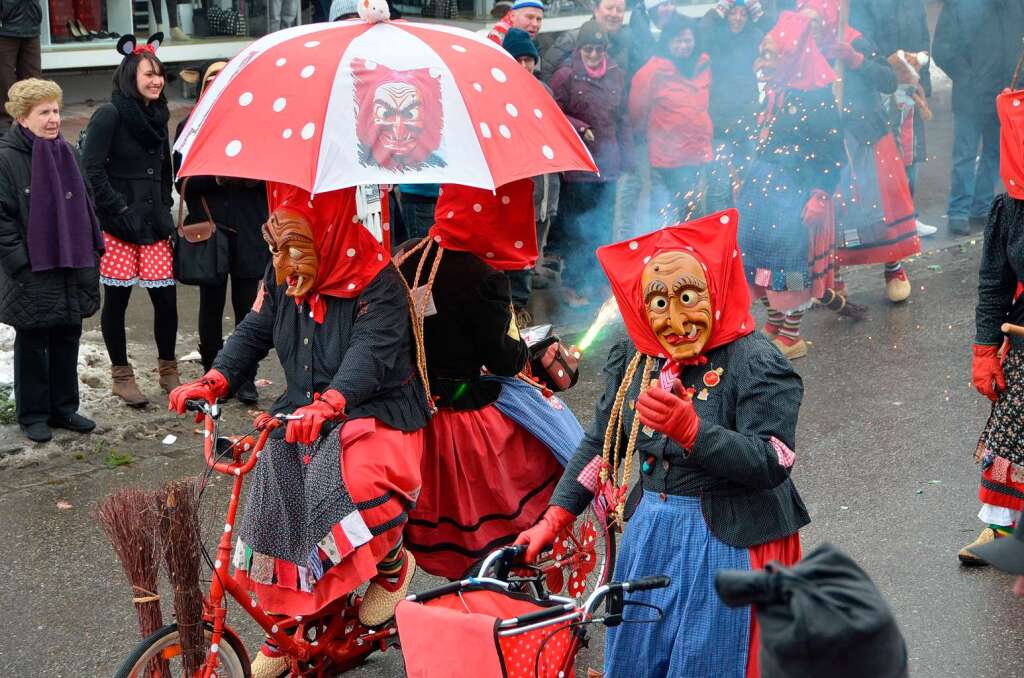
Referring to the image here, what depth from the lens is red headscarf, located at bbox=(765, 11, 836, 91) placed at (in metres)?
8.30

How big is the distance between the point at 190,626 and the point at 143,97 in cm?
406

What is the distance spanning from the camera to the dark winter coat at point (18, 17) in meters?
9.62

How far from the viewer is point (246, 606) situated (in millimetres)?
4223

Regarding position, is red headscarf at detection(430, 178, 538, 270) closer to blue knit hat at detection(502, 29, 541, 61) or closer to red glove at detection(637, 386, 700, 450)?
red glove at detection(637, 386, 700, 450)

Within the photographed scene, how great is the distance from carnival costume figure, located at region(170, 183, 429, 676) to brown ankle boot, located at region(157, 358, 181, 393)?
3.18m

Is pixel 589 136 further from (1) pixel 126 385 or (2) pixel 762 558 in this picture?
(2) pixel 762 558

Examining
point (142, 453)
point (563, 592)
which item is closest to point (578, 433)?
point (563, 592)

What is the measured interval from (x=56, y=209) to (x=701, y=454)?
4321 mm

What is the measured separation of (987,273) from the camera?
5344mm

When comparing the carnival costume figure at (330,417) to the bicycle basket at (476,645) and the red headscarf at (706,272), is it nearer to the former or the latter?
the bicycle basket at (476,645)

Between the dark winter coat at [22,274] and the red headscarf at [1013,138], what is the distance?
4457mm

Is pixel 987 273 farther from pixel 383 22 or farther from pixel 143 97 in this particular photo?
pixel 143 97

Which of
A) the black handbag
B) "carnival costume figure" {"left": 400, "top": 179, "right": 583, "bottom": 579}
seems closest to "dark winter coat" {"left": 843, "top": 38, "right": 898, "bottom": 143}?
the black handbag

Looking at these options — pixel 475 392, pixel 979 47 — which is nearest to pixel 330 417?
pixel 475 392
